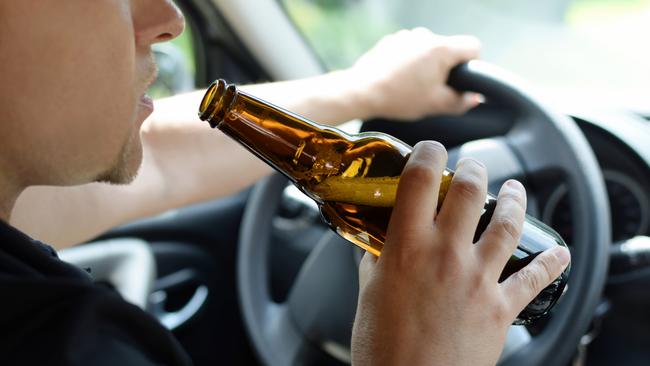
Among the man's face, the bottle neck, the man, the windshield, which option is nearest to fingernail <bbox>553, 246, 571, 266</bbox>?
the man

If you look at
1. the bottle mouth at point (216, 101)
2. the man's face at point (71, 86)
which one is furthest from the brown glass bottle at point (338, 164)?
the man's face at point (71, 86)

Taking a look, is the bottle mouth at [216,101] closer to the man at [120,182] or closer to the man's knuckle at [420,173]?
the man at [120,182]

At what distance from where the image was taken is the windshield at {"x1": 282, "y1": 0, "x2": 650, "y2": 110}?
1.70m

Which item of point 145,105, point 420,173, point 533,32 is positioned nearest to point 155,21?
point 145,105

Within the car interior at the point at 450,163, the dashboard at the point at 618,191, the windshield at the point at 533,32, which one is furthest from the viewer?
the windshield at the point at 533,32

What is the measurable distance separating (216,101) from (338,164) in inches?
6.0

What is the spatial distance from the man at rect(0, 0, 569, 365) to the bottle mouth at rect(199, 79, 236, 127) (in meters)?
0.11

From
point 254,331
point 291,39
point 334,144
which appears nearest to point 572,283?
point 334,144

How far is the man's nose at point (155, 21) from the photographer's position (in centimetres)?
88

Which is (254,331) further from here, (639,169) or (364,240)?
(639,169)

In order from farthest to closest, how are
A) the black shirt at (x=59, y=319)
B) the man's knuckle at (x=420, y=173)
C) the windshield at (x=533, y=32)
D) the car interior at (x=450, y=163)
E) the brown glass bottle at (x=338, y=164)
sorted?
the windshield at (x=533, y=32)
the car interior at (x=450, y=163)
the brown glass bottle at (x=338, y=164)
the man's knuckle at (x=420, y=173)
the black shirt at (x=59, y=319)

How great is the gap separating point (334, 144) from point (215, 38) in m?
1.17

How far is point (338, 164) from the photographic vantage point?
832 mm

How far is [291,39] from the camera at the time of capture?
5.81 ft
